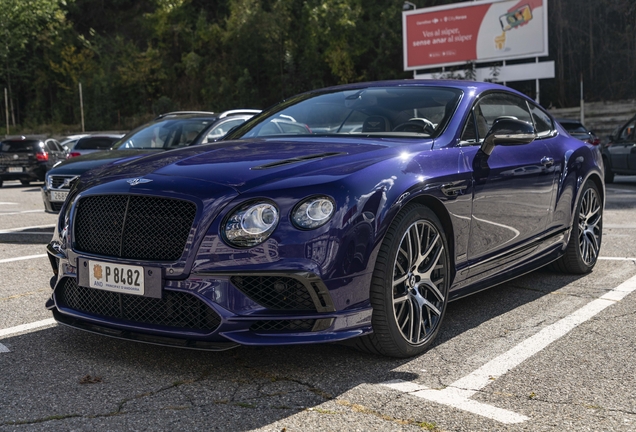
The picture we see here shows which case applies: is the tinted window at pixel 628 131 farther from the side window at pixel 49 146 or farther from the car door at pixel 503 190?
the side window at pixel 49 146

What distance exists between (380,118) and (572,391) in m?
2.06

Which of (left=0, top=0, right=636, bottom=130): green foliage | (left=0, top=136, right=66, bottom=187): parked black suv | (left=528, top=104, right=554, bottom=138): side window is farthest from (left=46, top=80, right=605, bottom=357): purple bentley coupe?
(left=0, top=0, right=636, bottom=130): green foliage

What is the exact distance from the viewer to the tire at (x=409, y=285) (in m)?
3.75

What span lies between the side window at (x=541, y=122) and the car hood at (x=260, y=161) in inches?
68.7

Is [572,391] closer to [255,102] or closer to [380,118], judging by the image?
[380,118]

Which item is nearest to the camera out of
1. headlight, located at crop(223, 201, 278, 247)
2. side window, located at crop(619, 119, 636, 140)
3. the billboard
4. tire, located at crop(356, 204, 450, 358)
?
headlight, located at crop(223, 201, 278, 247)

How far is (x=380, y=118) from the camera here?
4820 mm

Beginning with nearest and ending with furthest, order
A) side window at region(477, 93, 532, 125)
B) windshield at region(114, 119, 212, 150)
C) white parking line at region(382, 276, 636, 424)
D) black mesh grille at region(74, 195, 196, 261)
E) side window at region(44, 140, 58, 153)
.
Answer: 1. white parking line at region(382, 276, 636, 424)
2. black mesh grille at region(74, 195, 196, 261)
3. side window at region(477, 93, 532, 125)
4. windshield at region(114, 119, 212, 150)
5. side window at region(44, 140, 58, 153)

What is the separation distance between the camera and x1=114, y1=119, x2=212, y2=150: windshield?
10.3 meters

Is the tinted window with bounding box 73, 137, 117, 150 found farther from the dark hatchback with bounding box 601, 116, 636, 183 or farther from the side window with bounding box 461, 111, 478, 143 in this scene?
the side window with bounding box 461, 111, 478, 143

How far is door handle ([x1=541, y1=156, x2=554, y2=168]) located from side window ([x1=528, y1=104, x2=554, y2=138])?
23cm

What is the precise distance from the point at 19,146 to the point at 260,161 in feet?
67.4

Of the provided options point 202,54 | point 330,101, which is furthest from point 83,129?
point 330,101

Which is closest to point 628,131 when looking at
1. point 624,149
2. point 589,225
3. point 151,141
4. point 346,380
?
point 624,149
